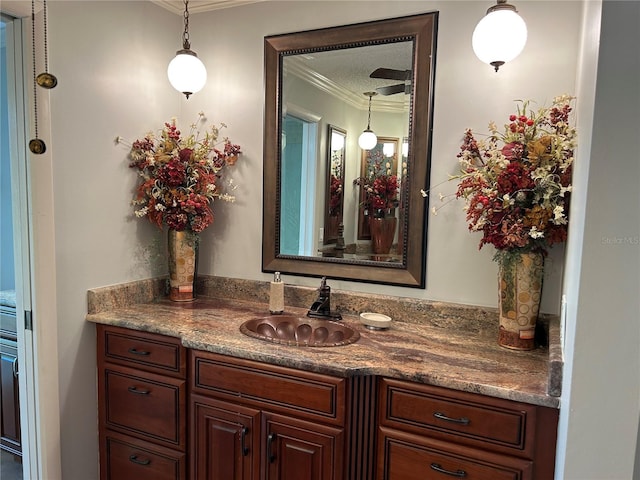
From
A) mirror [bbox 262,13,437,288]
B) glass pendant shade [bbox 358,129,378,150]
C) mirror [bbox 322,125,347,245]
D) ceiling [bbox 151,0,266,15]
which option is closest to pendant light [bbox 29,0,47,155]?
ceiling [bbox 151,0,266,15]

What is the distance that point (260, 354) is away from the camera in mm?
1623

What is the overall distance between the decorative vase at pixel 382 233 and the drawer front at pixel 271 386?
733mm

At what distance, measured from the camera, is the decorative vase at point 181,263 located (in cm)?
226

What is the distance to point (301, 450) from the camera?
1.60 meters

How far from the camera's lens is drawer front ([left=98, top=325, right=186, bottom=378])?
1.85m

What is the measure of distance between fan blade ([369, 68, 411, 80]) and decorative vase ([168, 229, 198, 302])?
3.94ft

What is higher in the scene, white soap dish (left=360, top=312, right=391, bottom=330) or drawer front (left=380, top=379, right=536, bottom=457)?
Result: white soap dish (left=360, top=312, right=391, bottom=330)

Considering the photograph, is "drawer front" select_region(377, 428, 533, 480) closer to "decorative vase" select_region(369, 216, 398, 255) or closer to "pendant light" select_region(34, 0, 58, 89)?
"decorative vase" select_region(369, 216, 398, 255)

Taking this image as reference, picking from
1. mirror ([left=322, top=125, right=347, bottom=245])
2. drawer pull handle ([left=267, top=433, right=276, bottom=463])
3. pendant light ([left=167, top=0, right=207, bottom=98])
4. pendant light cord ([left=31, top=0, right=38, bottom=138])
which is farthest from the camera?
mirror ([left=322, top=125, right=347, bottom=245])

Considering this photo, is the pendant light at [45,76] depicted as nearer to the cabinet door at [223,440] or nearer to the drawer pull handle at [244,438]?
the cabinet door at [223,440]

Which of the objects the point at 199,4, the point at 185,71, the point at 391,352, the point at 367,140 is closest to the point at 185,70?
the point at 185,71

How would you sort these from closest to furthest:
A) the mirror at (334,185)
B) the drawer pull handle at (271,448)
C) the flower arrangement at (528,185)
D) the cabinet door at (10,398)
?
the flower arrangement at (528,185) → the drawer pull handle at (271,448) → the mirror at (334,185) → the cabinet door at (10,398)

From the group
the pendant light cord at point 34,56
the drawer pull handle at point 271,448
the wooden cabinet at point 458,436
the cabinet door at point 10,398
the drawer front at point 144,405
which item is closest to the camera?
the wooden cabinet at point 458,436

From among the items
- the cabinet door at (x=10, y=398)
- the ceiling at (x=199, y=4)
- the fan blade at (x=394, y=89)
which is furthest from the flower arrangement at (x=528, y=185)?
the cabinet door at (x=10, y=398)
